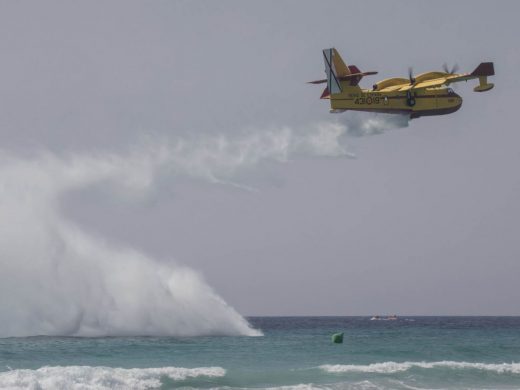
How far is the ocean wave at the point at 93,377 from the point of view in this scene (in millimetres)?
34875

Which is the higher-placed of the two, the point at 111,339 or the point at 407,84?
the point at 407,84

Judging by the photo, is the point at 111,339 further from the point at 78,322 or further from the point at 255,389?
the point at 255,389

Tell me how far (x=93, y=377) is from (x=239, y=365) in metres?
9.66

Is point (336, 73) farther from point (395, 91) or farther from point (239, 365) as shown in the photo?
point (239, 365)

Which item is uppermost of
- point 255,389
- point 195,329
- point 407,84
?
point 407,84

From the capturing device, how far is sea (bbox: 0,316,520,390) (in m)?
37.0

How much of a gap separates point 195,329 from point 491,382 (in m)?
28.9

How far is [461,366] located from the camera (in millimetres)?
43438

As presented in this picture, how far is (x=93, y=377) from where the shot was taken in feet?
119

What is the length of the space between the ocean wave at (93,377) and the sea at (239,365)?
0.04 m

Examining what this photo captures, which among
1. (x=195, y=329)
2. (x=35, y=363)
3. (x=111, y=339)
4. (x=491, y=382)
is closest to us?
(x=491, y=382)

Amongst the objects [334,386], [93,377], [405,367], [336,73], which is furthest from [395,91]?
[93,377]

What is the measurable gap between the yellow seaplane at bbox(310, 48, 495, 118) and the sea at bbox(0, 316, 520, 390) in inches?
532

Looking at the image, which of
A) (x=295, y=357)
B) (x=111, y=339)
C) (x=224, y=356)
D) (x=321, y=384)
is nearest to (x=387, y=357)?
(x=295, y=357)
